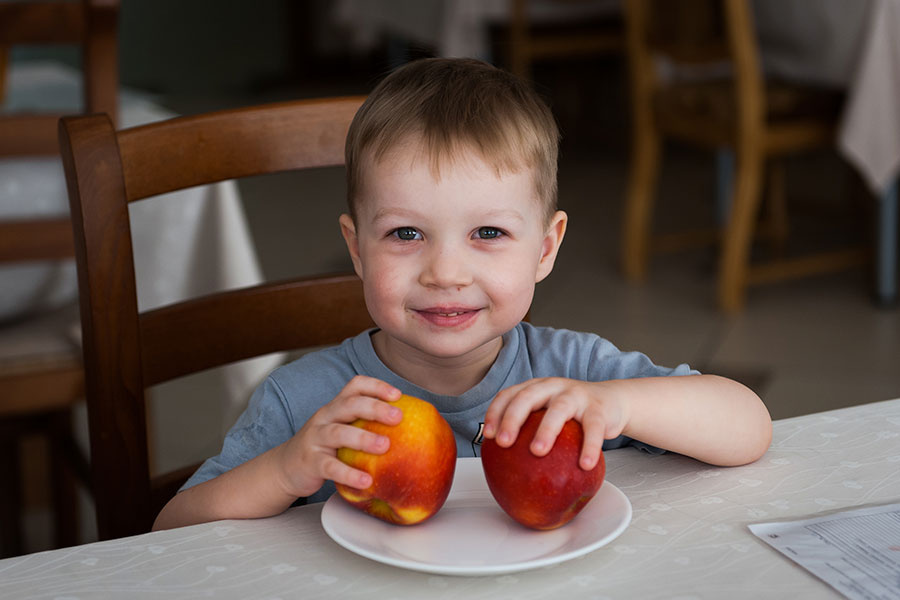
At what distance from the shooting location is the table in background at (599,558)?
524mm

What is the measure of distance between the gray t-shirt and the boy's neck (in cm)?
1

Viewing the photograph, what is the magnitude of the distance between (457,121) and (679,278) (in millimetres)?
2268

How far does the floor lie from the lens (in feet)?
7.32

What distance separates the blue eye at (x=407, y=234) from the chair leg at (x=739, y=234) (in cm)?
191

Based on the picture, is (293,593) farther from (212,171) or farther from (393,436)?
(212,171)

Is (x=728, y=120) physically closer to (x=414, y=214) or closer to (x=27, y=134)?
(x=27, y=134)

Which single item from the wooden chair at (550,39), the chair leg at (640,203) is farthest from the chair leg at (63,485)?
the wooden chair at (550,39)

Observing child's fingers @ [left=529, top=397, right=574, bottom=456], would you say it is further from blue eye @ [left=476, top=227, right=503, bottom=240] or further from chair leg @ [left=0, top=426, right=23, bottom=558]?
chair leg @ [left=0, top=426, right=23, bottom=558]

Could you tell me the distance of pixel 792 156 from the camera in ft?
13.7

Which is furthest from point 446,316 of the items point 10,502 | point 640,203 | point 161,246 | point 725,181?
point 725,181

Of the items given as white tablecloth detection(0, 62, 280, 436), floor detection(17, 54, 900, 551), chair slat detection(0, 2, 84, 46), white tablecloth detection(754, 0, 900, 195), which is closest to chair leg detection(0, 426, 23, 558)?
floor detection(17, 54, 900, 551)

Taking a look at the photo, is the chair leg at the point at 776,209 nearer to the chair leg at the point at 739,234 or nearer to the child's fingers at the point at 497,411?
the chair leg at the point at 739,234

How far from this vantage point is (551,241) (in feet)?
2.71

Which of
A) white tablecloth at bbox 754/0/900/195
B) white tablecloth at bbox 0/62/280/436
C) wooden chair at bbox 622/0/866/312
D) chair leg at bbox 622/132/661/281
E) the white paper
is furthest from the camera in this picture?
chair leg at bbox 622/132/661/281
